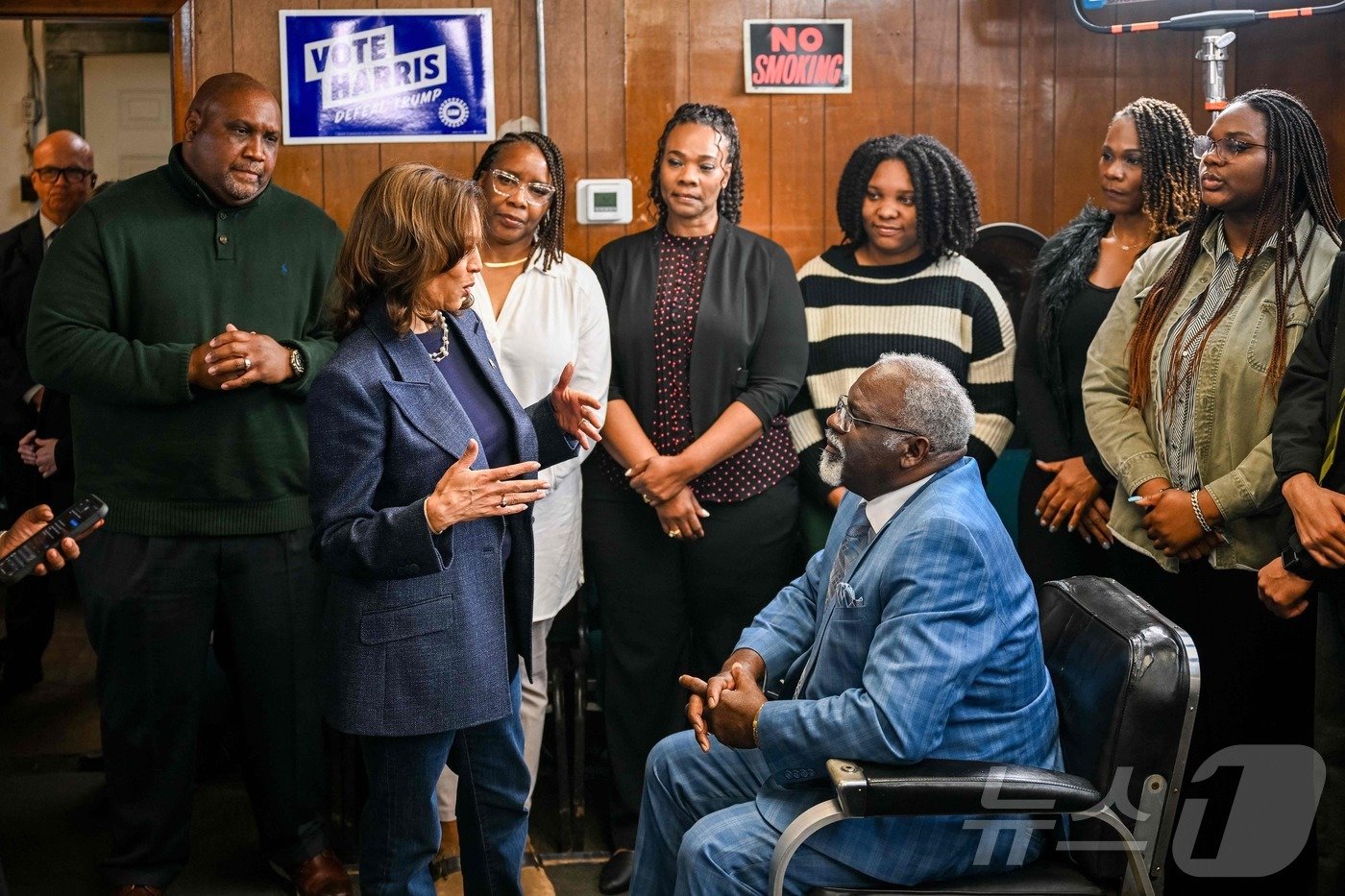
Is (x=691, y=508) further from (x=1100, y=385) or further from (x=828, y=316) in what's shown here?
(x=1100, y=385)

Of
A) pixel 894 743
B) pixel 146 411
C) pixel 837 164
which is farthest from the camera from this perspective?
pixel 837 164

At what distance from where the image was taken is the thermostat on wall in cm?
407

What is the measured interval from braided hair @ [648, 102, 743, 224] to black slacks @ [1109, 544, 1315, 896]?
4.95 ft

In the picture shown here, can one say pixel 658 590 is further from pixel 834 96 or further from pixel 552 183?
pixel 834 96

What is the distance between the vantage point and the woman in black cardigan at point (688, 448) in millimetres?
3428

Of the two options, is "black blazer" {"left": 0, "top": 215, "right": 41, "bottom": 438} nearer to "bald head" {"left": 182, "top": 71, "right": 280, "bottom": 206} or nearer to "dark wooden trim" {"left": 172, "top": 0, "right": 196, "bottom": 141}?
"dark wooden trim" {"left": 172, "top": 0, "right": 196, "bottom": 141}

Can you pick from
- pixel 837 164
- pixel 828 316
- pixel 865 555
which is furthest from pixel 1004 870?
pixel 837 164

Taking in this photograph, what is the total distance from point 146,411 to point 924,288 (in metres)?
1.94

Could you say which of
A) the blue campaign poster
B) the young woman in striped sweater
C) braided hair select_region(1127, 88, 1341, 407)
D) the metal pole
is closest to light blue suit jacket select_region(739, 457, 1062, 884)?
braided hair select_region(1127, 88, 1341, 407)

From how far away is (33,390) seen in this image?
4371 mm

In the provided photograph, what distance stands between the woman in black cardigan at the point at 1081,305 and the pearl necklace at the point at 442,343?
1.60m

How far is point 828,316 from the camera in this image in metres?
3.62

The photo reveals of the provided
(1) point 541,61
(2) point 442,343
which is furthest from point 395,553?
(1) point 541,61

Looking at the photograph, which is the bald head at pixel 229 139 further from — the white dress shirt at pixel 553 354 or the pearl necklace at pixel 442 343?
the pearl necklace at pixel 442 343
